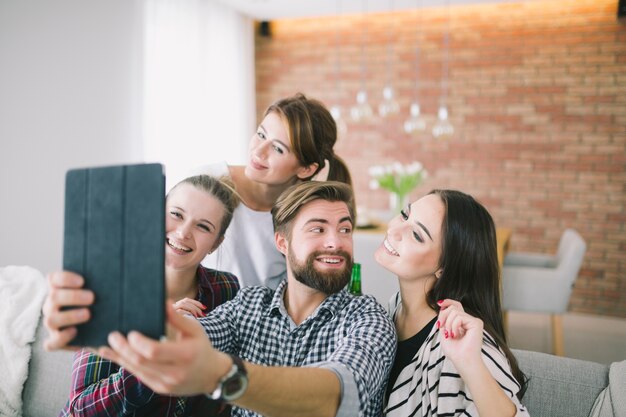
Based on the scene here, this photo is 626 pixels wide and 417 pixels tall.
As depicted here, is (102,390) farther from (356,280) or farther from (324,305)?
(356,280)

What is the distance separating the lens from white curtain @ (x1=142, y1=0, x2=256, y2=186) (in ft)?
14.6

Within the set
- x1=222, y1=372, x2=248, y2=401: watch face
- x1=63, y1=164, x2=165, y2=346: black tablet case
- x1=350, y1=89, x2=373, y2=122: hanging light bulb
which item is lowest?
x1=222, y1=372, x2=248, y2=401: watch face

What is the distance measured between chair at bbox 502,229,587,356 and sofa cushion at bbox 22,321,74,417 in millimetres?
2712

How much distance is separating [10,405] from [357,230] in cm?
275

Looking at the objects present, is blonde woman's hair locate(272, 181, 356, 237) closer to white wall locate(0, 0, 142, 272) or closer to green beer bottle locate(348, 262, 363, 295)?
green beer bottle locate(348, 262, 363, 295)

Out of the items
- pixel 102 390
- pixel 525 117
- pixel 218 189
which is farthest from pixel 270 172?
pixel 525 117

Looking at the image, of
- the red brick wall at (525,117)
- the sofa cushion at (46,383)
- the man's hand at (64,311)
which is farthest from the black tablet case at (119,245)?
the red brick wall at (525,117)

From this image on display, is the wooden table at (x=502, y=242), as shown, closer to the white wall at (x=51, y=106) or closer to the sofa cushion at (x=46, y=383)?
the sofa cushion at (x=46, y=383)

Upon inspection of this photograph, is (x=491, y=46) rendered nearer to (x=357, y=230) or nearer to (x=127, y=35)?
(x=357, y=230)

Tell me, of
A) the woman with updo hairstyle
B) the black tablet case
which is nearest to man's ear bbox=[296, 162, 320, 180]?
the woman with updo hairstyle

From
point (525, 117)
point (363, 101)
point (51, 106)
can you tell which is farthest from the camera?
point (525, 117)

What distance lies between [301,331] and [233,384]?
2.00ft

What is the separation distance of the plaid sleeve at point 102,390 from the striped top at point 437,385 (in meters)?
0.63

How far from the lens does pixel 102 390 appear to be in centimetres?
136
